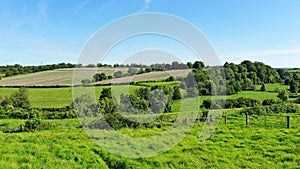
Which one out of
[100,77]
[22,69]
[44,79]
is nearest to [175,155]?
[100,77]

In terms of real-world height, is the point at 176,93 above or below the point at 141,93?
below

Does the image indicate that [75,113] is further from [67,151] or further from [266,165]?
[266,165]

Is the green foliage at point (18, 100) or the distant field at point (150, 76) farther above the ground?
the distant field at point (150, 76)

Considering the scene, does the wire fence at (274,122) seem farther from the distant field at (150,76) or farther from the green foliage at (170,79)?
the green foliage at (170,79)

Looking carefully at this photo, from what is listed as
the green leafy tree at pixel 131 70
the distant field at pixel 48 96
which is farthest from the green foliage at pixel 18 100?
the green leafy tree at pixel 131 70

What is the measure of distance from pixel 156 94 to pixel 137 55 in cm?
931

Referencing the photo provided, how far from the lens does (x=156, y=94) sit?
58.7 feet

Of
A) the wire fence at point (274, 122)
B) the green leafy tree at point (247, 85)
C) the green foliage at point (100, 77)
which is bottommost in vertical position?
the wire fence at point (274, 122)

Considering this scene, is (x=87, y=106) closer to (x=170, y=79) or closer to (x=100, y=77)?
(x=100, y=77)

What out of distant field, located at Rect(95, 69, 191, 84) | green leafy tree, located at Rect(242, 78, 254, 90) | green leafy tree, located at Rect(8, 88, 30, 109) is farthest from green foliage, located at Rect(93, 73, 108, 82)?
green leafy tree, located at Rect(242, 78, 254, 90)

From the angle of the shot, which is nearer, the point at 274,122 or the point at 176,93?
the point at 274,122

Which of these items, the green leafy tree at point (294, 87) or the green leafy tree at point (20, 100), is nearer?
the green leafy tree at point (20, 100)

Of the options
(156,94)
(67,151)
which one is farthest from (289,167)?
(156,94)

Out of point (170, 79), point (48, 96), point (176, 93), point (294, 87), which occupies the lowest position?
point (48, 96)
